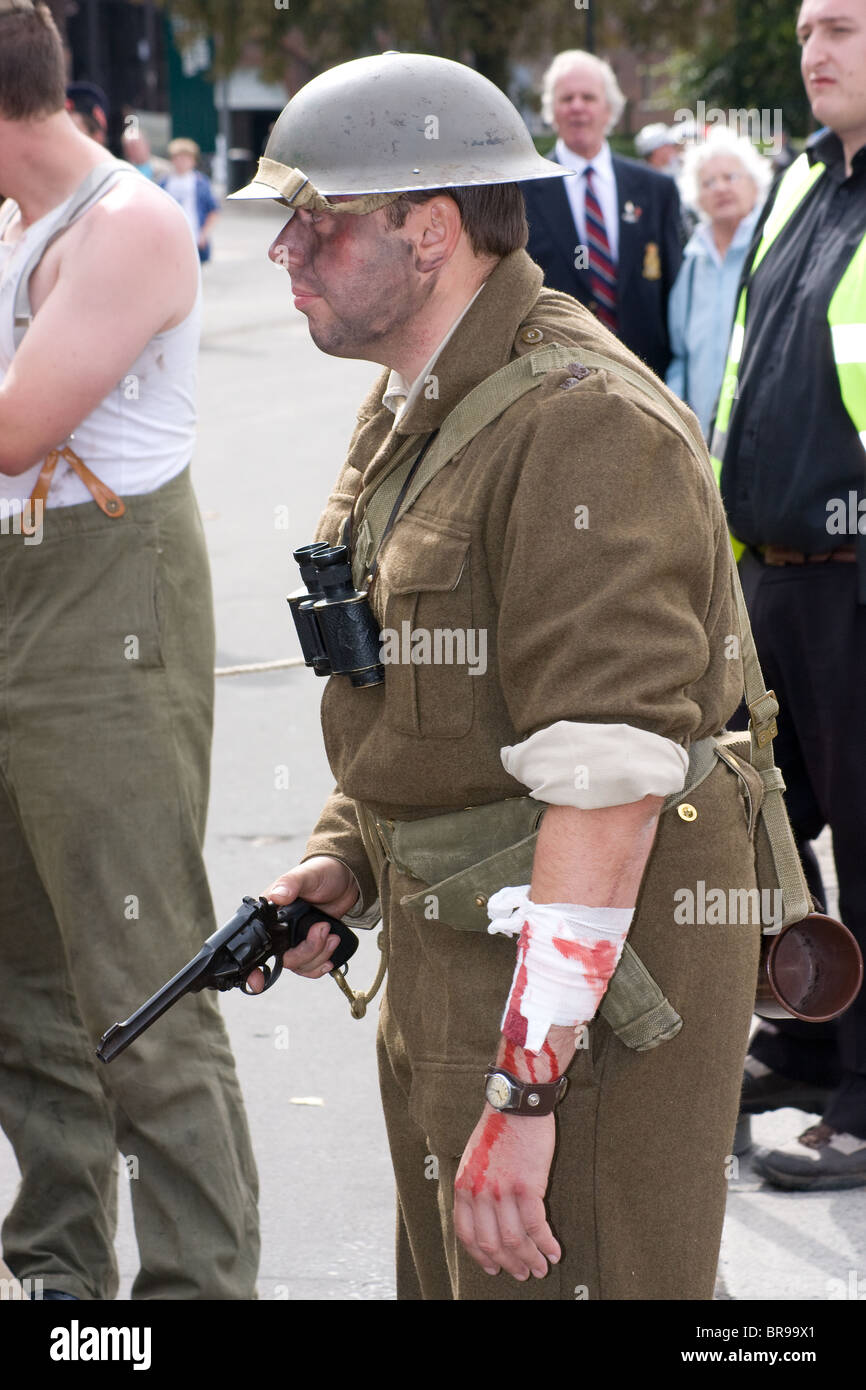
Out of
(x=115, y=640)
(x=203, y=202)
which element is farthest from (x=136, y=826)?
(x=203, y=202)

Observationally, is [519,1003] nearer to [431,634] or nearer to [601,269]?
[431,634]

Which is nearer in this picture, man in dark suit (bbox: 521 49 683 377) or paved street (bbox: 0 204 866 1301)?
paved street (bbox: 0 204 866 1301)

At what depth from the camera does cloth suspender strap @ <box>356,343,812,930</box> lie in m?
1.81

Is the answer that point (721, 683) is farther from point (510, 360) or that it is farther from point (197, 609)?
point (197, 609)

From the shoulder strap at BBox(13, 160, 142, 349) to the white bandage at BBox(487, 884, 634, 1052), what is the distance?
1.42 meters

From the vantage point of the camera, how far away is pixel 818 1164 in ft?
11.7

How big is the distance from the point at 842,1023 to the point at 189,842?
155 cm

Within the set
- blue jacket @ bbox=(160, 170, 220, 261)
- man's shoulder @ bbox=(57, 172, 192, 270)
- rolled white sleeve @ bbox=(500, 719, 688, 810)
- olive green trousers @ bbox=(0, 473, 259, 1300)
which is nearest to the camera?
rolled white sleeve @ bbox=(500, 719, 688, 810)

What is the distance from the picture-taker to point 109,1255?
10.1 feet

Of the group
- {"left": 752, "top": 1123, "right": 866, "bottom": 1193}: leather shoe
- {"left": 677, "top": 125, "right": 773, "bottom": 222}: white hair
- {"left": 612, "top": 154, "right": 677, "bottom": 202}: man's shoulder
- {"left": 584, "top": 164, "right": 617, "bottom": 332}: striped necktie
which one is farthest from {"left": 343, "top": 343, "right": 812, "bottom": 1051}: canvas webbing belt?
{"left": 677, "top": 125, "right": 773, "bottom": 222}: white hair

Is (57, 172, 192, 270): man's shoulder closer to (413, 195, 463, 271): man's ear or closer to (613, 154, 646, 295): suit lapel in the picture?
(413, 195, 463, 271): man's ear

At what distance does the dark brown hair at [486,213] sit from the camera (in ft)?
6.03

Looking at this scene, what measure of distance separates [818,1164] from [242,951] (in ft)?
6.08

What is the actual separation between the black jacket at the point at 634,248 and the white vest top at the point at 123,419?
3.71 m
